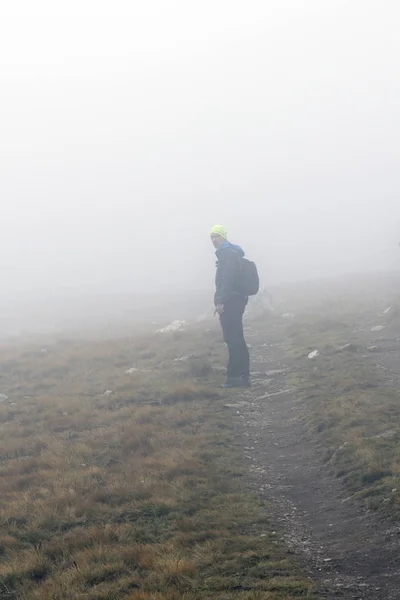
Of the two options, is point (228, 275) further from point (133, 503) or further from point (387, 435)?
point (133, 503)


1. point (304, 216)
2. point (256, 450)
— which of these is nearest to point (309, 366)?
point (256, 450)

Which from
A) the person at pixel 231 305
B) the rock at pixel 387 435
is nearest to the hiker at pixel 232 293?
the person at pixel 231 305

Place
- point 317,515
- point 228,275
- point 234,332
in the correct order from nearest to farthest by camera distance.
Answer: point 317,515 → point 228,275 → point 234,332

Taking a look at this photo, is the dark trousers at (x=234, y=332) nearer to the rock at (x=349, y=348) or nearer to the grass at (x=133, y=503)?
the grass at (x=133, y=503)

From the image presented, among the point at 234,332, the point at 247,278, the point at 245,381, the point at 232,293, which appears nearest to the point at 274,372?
the point at 245,381

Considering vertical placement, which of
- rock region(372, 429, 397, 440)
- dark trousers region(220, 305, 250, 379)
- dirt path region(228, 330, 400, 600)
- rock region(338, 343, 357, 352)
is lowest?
dirt path region(228, 330, 400, 600)

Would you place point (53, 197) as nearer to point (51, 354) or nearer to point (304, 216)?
point (304, 216)

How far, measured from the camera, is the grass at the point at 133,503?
19.6 ft

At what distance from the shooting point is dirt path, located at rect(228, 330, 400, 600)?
5.80 m

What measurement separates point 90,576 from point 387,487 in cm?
368

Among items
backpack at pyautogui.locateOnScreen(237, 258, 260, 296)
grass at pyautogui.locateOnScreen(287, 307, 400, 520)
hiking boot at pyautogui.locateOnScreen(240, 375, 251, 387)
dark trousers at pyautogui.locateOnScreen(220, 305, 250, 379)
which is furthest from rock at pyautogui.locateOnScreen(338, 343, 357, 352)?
backpack at pyautogui.locateOnScreen(237, 258, 260, 296)

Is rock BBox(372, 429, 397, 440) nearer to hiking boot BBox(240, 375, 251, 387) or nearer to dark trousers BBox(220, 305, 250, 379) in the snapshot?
dark trousers BBox(220, 305, 250, 379)

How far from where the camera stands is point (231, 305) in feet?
50.6

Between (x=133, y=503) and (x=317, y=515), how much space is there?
2.36 m
